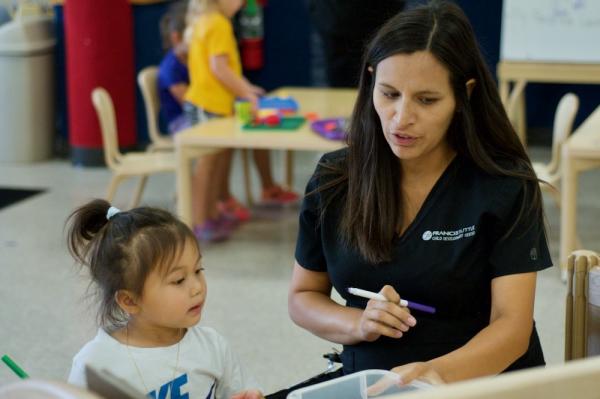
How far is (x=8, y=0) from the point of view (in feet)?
20.2

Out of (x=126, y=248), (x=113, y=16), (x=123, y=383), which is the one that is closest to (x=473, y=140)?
(x=126, y=248)

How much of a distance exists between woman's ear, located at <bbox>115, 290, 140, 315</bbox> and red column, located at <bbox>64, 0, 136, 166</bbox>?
4241 mm

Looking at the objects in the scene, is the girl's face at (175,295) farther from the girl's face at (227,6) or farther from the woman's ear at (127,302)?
the girl's face at (227,6)

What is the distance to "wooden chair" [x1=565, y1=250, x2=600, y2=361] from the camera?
1.70m

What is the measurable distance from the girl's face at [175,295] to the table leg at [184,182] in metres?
2.31

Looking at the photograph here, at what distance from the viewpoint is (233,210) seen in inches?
194

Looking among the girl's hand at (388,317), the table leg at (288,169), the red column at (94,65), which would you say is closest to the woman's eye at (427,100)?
the girl's hand at (388,317)

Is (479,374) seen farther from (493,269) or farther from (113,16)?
(113,16)

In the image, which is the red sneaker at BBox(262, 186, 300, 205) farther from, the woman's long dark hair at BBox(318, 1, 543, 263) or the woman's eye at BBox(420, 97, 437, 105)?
the woman's eye at BBox(420, 97, 437, 105)

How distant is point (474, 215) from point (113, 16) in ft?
14.4

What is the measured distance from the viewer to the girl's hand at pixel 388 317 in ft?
5.41

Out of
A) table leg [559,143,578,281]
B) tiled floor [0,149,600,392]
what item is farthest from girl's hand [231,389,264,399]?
table leg [559,143,578,281]

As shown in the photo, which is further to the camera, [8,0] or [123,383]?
[8,0]

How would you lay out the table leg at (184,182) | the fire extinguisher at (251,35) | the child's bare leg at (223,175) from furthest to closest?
the fire extinguisher at (251,35)
the child's bare leg at (223,175)
the table leg at (184,182)
